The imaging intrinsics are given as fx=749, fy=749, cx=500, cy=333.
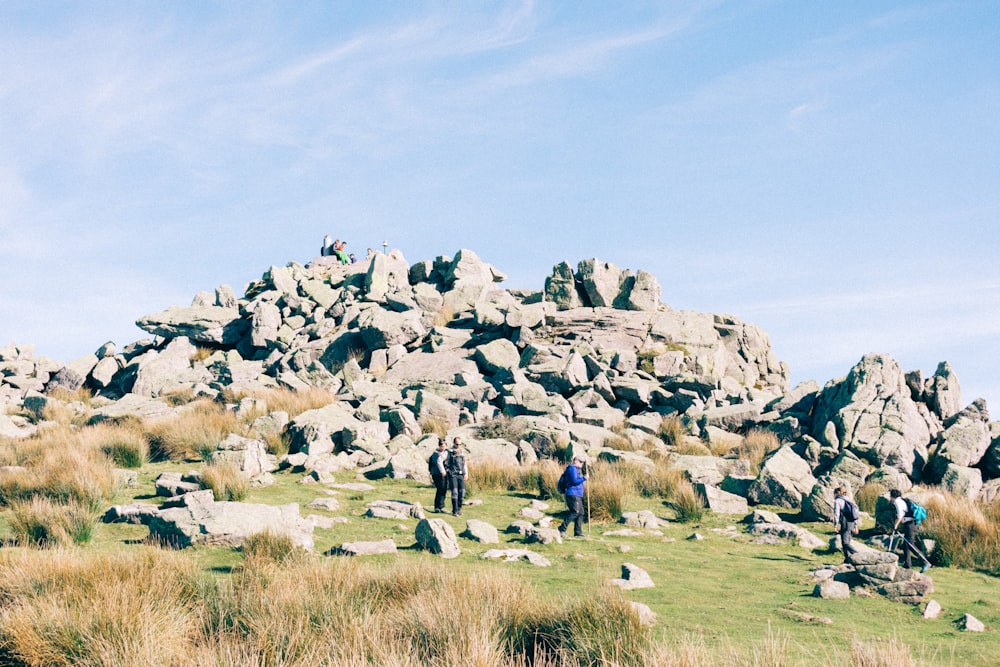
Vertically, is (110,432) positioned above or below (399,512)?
above

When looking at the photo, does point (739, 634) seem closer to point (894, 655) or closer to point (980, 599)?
point (894, 655)

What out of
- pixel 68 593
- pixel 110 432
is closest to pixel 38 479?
pixel 110 432

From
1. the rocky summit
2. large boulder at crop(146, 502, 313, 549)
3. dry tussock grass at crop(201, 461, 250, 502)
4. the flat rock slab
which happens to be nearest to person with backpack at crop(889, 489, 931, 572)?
the rocky summit

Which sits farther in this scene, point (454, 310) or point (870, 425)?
→ point (454, 310)

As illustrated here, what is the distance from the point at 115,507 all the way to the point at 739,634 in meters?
10.1

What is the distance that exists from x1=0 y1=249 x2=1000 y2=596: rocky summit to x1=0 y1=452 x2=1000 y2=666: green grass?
312cm

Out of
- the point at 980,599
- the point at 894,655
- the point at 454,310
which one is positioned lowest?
the point at 980,599

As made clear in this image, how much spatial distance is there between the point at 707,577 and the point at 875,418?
12455 mm

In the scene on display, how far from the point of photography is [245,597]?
7266 millimetres

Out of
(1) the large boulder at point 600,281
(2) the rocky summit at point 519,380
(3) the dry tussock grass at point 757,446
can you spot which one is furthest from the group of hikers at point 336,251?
(3) the dry tussock grass at point 757,446

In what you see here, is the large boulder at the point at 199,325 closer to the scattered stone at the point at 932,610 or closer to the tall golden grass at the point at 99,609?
the tall golden grass at the point at 99,609

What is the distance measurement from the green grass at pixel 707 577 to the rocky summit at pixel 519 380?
3.12 m

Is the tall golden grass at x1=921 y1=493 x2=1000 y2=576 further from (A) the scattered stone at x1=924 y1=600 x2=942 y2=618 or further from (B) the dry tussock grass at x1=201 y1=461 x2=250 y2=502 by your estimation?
(B) the dry tussock grass at x1=201 y1=461 x2=250 y2=502

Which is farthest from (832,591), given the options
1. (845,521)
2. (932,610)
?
(845,521)
